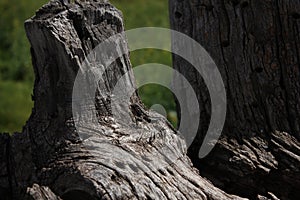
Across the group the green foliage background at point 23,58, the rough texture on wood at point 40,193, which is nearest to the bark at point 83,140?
the rough texture on wood at point 40,193

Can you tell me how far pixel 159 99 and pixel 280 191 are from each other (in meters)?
4.85

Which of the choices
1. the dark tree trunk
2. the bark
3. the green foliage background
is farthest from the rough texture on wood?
A: the green foliage background

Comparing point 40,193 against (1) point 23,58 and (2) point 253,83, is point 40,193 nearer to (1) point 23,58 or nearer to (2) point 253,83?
(2) point 253,83

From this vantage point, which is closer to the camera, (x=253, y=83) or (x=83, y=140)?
(x=83, y=140)

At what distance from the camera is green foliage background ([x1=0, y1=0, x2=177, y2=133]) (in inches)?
342

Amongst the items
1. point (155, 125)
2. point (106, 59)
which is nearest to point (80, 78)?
point (106, 59)

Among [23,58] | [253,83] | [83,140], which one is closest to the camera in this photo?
[83,140]

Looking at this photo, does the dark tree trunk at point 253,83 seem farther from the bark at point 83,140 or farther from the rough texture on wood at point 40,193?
the rough texture on wood at point 40,193

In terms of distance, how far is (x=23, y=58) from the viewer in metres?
10.1

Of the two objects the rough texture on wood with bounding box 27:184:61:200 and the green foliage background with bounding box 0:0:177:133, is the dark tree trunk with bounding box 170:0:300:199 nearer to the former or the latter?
the rough texture on wood with bounding box 27:184:61:200

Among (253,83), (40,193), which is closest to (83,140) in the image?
(40,193)

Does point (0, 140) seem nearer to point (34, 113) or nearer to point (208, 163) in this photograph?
point (34, 113)

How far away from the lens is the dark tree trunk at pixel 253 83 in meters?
3.71

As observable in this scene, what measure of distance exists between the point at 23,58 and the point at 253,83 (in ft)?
22.2
